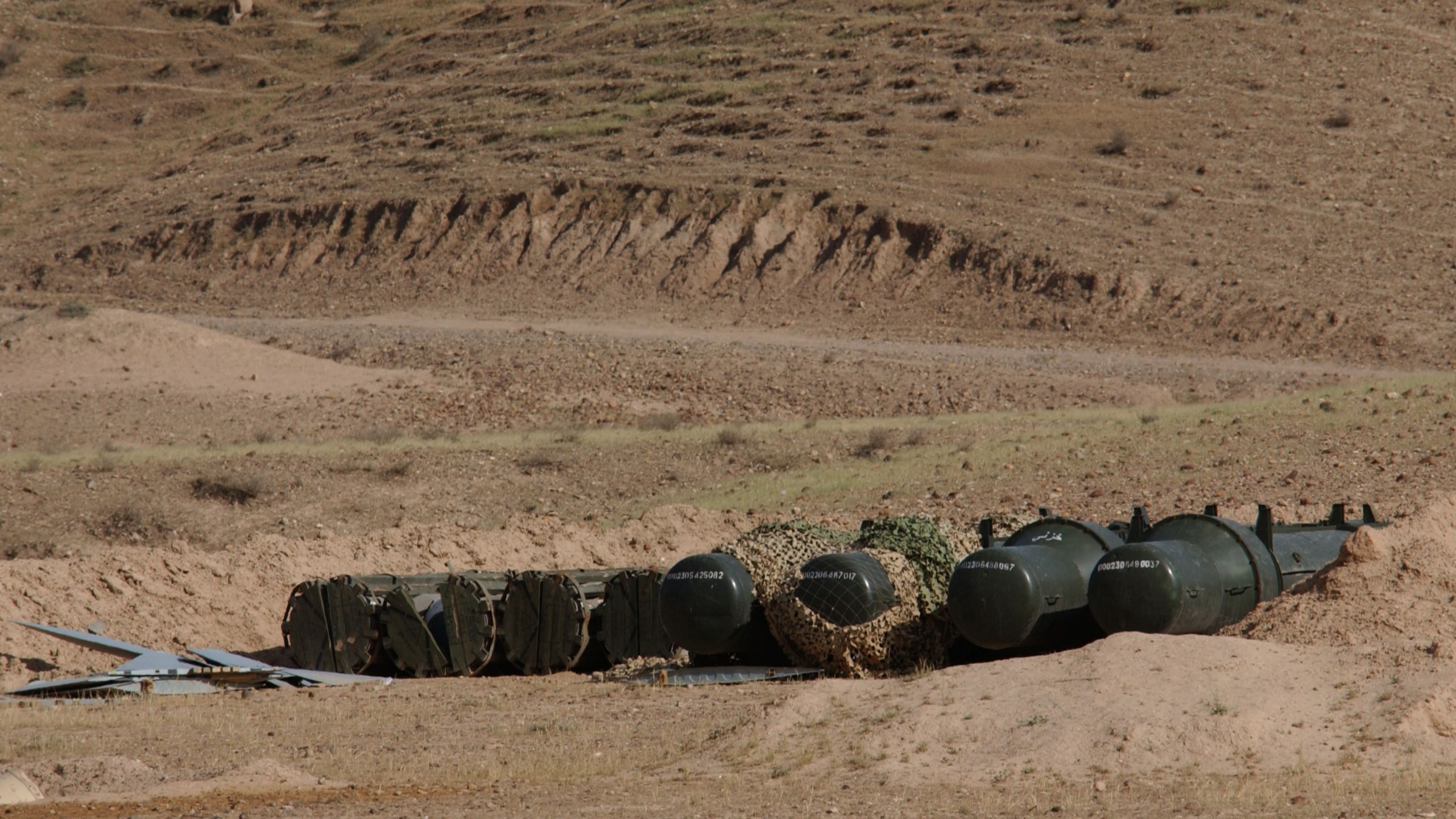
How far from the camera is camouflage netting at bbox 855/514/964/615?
45.2 ft

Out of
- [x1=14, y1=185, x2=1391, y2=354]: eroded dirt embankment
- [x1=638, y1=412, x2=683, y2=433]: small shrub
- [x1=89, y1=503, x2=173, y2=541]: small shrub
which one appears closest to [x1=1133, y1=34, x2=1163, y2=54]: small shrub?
[x1=14, y1=185, x2=1391, y2=354]: eroded dirt embankment

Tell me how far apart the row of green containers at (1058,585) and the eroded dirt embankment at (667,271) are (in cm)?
2313

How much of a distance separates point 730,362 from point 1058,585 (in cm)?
2098

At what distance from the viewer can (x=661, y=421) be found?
28.1 metres

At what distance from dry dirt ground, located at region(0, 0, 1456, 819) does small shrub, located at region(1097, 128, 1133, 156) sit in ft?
0.29

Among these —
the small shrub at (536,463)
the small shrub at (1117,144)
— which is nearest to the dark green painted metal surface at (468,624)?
the small shrub at (536,463)

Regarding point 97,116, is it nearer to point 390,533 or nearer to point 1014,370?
point 1014,370

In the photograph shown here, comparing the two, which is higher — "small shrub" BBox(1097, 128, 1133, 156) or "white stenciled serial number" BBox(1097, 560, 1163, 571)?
"white stenciled serial number" BBox(1097, 560, 1163, 571)

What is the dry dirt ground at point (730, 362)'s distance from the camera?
10.3m

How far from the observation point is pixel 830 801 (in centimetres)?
915

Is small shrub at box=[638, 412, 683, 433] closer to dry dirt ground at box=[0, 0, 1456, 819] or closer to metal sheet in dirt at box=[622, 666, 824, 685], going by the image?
dry dirt ground at box=[0, 0, 1456, 819]

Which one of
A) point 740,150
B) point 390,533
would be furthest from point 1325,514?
point 740,150

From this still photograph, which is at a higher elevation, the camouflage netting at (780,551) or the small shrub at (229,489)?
the camouflage netting at (780,551)

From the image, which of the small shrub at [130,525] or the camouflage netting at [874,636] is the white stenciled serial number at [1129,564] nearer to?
the camouflage netting at [874,636]
